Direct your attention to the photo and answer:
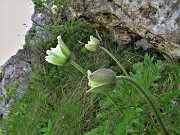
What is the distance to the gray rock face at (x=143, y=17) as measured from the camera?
2160 mm

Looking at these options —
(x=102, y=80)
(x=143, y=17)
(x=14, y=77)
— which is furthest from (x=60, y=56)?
(x=14, y=77)

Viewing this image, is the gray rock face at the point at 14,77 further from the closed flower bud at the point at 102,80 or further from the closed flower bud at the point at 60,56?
the closed flower bud at the point at 102,80

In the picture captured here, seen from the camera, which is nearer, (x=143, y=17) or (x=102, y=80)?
(x=102, y=80)

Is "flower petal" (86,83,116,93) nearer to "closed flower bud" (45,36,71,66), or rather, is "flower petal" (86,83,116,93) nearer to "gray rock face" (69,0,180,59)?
"closed flower bud" (45,36,71,66)

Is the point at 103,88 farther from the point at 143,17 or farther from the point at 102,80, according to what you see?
the point at 143,17

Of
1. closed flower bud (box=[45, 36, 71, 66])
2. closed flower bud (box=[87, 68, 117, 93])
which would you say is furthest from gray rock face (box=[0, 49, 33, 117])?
closed flower bud (box=[87, 68, 117, 93])

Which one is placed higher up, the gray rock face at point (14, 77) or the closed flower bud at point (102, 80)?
the closed flower bud at point (102, 80)

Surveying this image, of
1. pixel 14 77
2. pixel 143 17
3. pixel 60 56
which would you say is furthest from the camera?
pixel 14 77

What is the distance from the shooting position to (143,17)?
235cm

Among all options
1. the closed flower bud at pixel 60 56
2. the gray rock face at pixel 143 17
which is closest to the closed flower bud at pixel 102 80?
the closed flower bud at pixel 60 56

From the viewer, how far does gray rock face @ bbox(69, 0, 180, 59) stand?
7.09ft

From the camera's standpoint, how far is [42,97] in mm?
Answer: 3133

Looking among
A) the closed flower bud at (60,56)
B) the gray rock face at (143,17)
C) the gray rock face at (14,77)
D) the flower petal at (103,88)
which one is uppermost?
the closed flower bud at (60,56)

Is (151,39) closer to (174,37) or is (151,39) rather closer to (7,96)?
(174,37)
